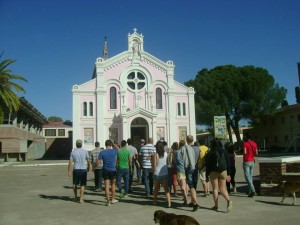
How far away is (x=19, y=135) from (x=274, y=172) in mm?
33520

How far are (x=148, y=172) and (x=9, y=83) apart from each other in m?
21.3

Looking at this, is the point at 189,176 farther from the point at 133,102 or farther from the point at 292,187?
the point at 133,102

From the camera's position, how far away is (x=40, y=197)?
1155cm

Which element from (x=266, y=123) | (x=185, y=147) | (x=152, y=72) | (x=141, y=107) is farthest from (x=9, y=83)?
(x=266, y=123)

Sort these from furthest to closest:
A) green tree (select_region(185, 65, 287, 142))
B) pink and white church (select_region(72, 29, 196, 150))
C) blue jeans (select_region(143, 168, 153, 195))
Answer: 1. green tree (select_region(185, 65, 287, 142))
2. pink and white church (select_region(72, 29, 196, 150))
3. blue jeans (select_region(143, 168, 153, 195))

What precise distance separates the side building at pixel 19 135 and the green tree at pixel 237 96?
2240 cm

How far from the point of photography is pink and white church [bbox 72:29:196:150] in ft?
125

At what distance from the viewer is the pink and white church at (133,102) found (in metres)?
38.2

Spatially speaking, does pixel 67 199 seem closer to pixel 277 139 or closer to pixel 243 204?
pixel 243 204

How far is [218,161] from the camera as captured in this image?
857 centimetres

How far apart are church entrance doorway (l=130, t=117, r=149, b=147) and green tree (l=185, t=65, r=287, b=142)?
11.3 meters

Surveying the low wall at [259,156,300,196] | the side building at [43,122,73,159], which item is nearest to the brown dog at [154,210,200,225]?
the low wall at [259,156,300,196]

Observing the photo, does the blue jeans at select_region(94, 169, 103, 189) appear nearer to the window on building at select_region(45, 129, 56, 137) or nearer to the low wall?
the low wall

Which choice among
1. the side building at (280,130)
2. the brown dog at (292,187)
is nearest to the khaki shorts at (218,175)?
the brown dog at (292,187)
